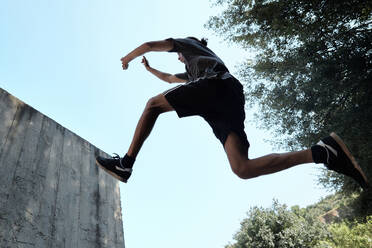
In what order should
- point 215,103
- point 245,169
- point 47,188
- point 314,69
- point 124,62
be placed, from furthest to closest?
point 314,69
point 47,188
point 124,62
point 215,103
point 245,169

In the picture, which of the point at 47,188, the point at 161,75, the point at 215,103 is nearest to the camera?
the point at 215,103

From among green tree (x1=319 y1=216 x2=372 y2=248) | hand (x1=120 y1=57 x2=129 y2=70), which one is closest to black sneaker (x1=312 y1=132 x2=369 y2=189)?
hand (x1=120 y1=57 x2=129 y2=70)

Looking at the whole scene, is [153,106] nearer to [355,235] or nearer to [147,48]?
[147,48]

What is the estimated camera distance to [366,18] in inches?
280

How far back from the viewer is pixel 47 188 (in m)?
3.13

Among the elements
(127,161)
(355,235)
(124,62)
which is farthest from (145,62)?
(355,235)

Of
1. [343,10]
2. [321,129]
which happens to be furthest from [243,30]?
[321,129]

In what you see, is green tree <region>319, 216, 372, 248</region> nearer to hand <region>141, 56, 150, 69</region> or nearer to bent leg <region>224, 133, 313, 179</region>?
→ bent leg <region>224, 133, 313, 179</region>

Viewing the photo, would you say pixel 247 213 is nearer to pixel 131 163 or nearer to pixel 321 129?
pixel 321 129

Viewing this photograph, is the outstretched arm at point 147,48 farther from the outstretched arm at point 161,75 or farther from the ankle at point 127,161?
the ankle at point 127,161

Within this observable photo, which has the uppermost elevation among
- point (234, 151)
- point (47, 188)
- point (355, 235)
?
point (234, 151)

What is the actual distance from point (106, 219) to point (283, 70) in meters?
6.28

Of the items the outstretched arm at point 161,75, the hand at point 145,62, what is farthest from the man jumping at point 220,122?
the hand at point 145,62

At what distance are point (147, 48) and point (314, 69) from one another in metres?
6.43
